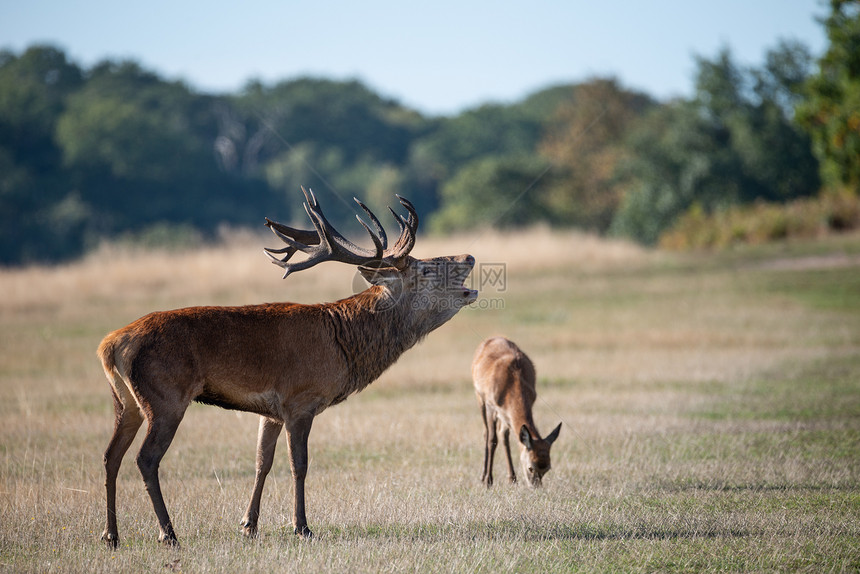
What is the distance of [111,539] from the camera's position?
23.4ft

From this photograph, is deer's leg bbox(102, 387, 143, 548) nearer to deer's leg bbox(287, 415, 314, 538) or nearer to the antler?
deer's leg bbox(287, 415, 314, 538)

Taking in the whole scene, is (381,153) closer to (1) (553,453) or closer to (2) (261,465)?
(1) (553,453)

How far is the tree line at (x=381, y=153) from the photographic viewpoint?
47500 millimetres

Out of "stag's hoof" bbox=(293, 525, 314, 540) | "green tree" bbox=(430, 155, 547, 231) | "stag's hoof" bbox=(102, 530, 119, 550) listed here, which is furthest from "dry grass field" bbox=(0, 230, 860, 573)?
"green tree" bbox=(430, 155, 547, 231)

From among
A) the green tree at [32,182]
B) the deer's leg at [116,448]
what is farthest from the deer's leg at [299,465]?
the green tree at [32,182]

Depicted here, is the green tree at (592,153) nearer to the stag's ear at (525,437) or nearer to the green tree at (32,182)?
the green tree at (32,182)

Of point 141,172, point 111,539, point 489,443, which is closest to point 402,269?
point 489,443

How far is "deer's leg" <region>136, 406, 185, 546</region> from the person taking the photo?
686 centimetres

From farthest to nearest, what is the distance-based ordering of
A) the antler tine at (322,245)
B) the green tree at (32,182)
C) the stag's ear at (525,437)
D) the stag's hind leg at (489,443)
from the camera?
the green tree at (32,182), the stag's hind leg at (489,443), the stag's ear at (525,437), the antler tine at (322,245)

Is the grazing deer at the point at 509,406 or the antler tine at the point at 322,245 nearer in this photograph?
the antler tine at the point at 322,245

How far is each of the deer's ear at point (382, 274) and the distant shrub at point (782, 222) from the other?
3011 cm

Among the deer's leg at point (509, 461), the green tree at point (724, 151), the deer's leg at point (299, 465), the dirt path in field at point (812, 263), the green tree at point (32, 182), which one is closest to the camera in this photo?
the deer's leg at point (299, 465)

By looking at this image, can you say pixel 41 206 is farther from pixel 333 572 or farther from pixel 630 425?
pixel 333 572

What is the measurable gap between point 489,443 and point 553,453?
4.60ft
